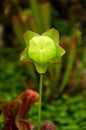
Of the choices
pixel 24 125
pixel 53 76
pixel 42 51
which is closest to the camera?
pixel 42 51

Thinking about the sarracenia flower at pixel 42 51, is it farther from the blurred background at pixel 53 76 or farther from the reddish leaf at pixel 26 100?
the blurred background at pixel 53 76

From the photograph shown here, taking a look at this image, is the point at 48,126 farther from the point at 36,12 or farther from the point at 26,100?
the point at 36,12

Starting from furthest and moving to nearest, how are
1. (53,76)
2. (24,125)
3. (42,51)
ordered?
1. (53,76)
2. (24,125)
3. (42,51)

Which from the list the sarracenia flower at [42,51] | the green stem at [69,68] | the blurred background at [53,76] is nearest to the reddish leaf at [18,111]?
the sarracenia flower at [42,51]

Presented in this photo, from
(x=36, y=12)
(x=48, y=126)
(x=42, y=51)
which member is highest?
(x=36, y=12)

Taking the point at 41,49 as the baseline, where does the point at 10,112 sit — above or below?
below

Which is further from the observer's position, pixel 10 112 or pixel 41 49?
pixel 10 112

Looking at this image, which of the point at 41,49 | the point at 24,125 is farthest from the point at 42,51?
the point at 24,125

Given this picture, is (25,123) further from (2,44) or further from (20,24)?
(2,44)
